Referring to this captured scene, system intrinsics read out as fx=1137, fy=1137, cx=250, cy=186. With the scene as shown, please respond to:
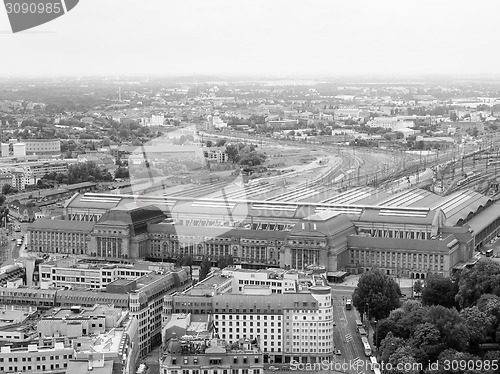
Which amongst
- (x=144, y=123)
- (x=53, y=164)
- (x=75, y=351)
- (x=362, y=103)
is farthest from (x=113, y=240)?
(x=362, y=103)

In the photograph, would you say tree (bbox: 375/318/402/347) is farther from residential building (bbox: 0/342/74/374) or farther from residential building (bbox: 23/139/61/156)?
residential building (bbox: 23/139/61/156)

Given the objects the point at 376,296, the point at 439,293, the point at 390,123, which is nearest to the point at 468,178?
the point at 439,293

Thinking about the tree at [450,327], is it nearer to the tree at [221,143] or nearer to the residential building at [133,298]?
the residential building at [133,298]

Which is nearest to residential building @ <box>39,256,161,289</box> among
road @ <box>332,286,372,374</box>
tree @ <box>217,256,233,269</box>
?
tree @ <box>217,256,233,269</box>

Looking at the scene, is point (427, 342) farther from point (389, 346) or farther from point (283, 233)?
point (283, 233)

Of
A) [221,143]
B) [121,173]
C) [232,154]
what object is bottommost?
[221,143]

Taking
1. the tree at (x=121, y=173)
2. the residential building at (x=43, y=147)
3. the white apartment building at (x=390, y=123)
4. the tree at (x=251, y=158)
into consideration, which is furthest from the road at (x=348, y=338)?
the white apartment building at (x=390, y=123)
